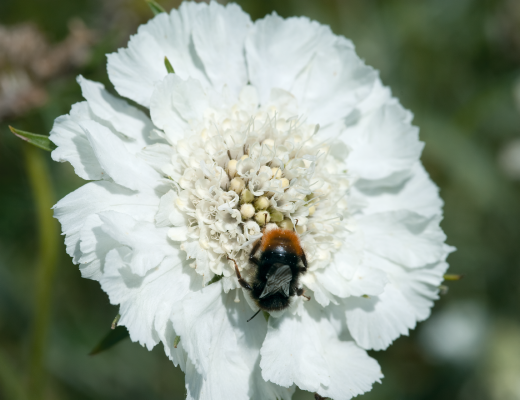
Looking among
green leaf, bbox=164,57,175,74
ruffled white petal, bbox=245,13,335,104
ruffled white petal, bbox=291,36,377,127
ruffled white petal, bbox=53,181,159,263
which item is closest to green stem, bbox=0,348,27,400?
ruffled white petal, bbox=53,181,159,263

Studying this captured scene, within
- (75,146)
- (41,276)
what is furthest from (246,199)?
(41,276)

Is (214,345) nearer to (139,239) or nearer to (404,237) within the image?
(139,239)

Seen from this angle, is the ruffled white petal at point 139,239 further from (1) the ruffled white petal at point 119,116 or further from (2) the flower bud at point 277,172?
(2) the flower bud at point 277,172

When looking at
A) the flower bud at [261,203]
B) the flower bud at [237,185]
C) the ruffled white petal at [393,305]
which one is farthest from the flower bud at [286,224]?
the ruffled white petal at [393,305]

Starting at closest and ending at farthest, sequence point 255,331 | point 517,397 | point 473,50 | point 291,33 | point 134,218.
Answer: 1. point 134,218
2. point 255,331
3. point 291,33
4. point 517,397
5. point 473,50

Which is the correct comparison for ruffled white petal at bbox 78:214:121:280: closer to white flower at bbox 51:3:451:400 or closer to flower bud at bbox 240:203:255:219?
white flower at bbox 51:3:451:400

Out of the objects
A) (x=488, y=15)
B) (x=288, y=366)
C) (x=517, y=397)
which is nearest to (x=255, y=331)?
(x=288, y=366)

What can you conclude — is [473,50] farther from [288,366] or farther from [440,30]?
[288,366]
